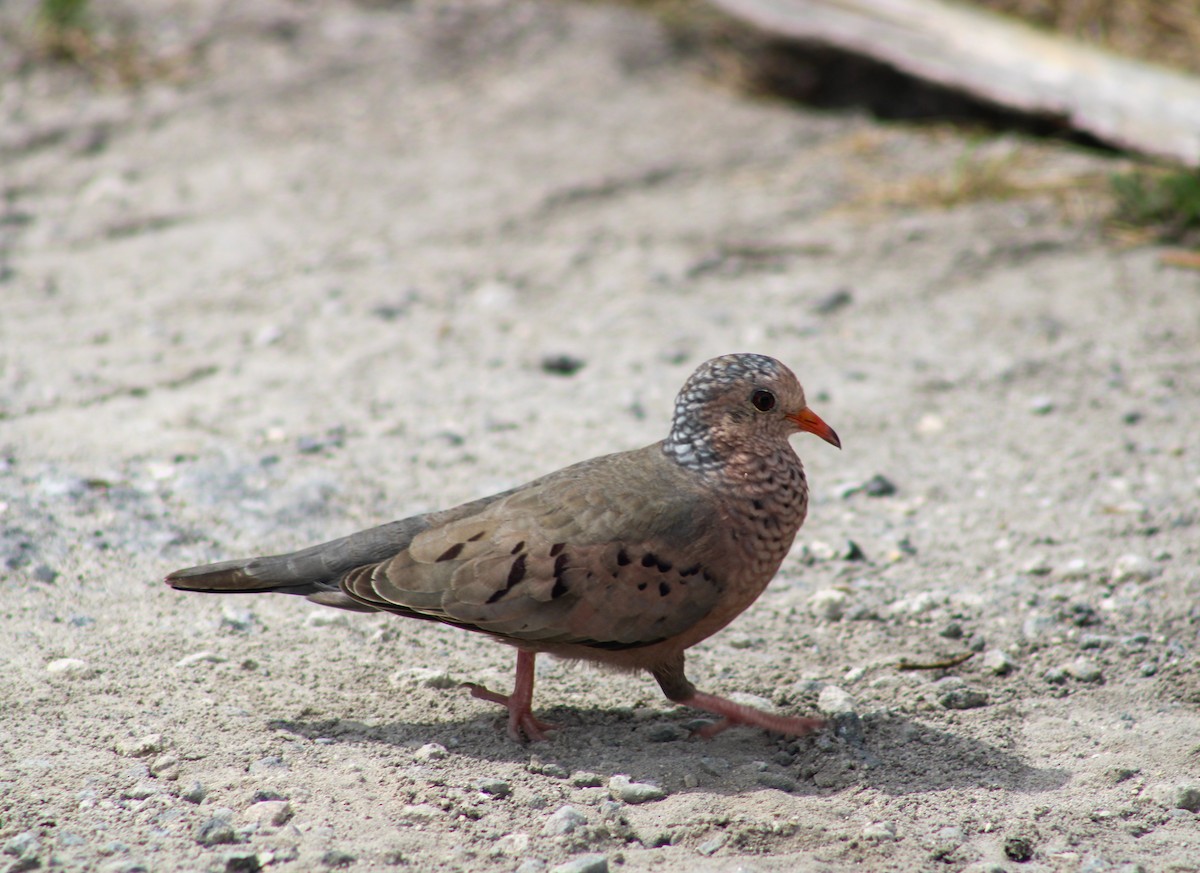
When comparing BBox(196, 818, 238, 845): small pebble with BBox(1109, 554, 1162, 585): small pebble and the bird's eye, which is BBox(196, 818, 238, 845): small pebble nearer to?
the bird's eye

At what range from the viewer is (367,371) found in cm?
572

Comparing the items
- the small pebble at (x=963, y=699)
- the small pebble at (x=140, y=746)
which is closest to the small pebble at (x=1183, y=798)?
the small pebble at (x=963, y=699)

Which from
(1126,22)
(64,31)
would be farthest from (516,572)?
(64,31)

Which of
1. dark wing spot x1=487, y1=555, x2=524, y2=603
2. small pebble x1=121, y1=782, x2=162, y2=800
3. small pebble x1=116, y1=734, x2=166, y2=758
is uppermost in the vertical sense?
dark wing spot x1=487, y1=555, x2=524, y2=603

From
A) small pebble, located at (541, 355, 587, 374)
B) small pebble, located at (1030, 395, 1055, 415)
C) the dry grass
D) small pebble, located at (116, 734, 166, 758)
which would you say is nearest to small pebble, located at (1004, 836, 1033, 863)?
small pebble, located at (116, 734, 166, 758)

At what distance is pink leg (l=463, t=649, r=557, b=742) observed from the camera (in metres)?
3.58

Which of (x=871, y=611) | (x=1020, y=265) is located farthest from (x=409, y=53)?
(x=871, y=611)

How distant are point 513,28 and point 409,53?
2.40 feet

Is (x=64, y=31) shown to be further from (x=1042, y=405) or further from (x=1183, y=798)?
(x=1183, y=798)

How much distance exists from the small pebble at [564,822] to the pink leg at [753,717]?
571 mm

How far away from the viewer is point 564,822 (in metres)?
3.13

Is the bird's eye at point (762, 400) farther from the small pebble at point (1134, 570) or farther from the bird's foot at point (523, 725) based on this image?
the small pebble at point (1134, 570)

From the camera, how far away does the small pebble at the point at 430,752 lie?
343 cm

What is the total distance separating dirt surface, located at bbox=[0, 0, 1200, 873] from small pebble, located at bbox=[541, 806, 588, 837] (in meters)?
0.01
